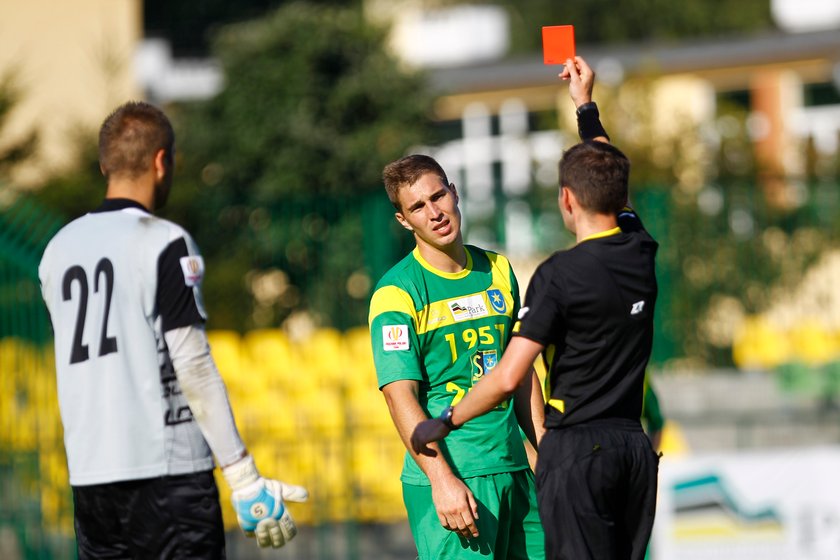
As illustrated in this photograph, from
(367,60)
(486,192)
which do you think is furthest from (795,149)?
(367,60)

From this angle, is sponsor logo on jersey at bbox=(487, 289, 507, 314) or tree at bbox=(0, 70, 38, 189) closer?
sponsor logo on jersey at bbox=(487, 289, 507, 314)

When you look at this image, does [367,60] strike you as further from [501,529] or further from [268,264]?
[501,529]

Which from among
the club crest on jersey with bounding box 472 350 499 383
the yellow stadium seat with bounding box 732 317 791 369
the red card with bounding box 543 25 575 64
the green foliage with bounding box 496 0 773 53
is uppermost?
the green foliage with bounding box 496 0 773 53

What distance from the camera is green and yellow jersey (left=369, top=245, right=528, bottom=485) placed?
14.6 ft

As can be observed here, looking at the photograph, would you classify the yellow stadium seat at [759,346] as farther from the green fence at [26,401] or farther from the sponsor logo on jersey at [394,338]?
the sponsor logo on jersey at [394,338]

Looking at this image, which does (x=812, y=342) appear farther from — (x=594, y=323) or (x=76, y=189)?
(x=594, y=323)

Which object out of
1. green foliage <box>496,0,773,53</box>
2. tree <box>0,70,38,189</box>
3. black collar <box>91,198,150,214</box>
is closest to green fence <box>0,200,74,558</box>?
tree <box>0,70,38,189</box>

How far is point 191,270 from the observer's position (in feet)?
13.9

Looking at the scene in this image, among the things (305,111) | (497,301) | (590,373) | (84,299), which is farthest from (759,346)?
(84,299)

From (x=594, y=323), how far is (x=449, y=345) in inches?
27.2

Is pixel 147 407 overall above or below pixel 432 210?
below

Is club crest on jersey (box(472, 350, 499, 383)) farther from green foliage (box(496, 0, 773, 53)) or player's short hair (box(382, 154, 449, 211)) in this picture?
green foliage (box(496, 0, 773, 53))

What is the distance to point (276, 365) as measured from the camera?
12328 millimetres

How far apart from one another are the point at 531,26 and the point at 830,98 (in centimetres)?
2088
